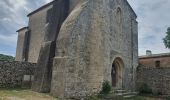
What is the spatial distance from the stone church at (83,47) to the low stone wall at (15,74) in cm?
183

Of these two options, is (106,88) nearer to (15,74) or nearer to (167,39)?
(15,74)

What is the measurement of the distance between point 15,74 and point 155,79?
12.6m

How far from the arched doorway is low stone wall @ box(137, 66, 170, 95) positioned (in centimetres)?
276

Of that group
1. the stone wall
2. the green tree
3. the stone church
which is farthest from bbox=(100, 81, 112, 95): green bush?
the green tree

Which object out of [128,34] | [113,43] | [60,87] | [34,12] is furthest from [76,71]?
[34,12]

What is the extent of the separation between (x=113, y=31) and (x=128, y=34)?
318cm

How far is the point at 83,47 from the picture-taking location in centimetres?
1315

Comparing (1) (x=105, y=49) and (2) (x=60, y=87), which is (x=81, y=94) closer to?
(2) (x=60, y=87)

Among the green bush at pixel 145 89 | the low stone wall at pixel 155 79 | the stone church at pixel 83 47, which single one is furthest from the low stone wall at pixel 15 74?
the low stone wall at pixel 155 79

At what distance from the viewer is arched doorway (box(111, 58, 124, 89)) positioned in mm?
17922

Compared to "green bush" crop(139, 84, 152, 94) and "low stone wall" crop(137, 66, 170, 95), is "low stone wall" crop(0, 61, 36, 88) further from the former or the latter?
"low stone wall" crop(137, 66, 170, 95)

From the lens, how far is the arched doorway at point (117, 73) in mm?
17922

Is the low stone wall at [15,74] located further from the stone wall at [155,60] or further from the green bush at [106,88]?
the stone wall at [155,60]

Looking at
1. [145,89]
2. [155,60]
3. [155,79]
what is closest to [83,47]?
[145,89]
